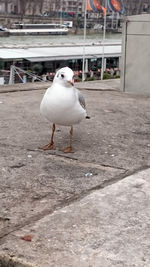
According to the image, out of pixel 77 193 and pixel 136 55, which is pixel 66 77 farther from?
pixel 136 55

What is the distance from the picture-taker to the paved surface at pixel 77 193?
212 centimetres

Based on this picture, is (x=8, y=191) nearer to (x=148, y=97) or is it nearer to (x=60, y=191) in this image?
(x=60, y=191)

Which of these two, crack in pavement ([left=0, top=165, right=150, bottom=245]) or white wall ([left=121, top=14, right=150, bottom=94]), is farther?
white wall ([left=121, top=14, right=150, bottom=94])

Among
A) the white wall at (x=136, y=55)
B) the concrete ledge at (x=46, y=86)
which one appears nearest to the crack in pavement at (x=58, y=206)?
the concrete ledge at (x=46, y=86)

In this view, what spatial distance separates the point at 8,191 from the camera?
9.33ft

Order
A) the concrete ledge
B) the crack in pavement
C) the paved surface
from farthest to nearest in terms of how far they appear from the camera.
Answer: the concrete ledge, the crack in pavement, the paved surface

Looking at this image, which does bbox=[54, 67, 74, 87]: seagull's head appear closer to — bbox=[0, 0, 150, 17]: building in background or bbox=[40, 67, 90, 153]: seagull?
bbox=[40, 67, 90, 153]: seagull

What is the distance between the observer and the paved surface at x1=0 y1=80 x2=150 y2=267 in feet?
6.95

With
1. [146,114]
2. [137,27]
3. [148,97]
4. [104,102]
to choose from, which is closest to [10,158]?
[146,114]

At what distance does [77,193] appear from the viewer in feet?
9.35

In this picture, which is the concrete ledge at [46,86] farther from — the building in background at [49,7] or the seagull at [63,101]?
the building in background at [49,7]

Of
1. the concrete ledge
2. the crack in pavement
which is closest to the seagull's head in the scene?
the crack in pavement

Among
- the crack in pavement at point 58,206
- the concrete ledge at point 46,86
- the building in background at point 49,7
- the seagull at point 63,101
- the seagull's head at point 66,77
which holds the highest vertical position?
the building in background at point 49,7

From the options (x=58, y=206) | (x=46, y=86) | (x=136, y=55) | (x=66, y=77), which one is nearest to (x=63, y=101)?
(x=66, y=77)
